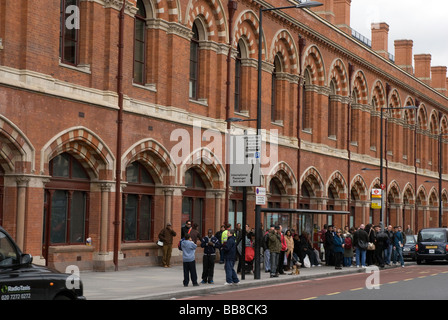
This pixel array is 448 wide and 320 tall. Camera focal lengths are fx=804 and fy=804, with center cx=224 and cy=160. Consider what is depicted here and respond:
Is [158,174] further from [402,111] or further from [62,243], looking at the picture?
[402,111]

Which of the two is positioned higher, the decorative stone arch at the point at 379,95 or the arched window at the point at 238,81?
the decorative stone arch at the point at 379,95

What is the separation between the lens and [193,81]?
32.5m

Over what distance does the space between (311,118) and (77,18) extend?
19.7m

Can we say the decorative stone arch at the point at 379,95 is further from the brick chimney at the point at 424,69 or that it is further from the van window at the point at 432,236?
the brick chimney at the point at 424,69

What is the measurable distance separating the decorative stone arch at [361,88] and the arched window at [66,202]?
26664 mm

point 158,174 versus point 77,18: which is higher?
point 77,18

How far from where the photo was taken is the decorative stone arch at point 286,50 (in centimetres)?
3828

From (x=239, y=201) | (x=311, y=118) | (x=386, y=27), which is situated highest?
(x=386, y=27)

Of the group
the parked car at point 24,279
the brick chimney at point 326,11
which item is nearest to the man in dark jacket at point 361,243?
the brick chimney at point 326,11

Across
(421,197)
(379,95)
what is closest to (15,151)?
(379,95)

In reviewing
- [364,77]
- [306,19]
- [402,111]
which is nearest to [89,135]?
[306,19]

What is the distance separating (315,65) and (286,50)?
154 inches

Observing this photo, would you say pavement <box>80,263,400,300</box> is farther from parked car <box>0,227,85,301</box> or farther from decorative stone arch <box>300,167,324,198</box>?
decorative stone arch <box>300,167,324,198</box>

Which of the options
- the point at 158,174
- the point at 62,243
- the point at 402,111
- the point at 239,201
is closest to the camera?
the point at 62,243
